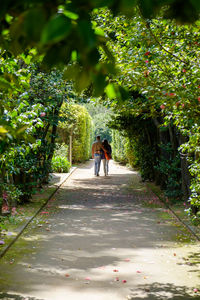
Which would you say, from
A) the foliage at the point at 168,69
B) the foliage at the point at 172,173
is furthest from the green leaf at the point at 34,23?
the foliage at the point at 172,173

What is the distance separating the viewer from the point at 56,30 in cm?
113

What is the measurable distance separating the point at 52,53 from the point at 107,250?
549cm

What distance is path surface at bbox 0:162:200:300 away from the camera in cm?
470

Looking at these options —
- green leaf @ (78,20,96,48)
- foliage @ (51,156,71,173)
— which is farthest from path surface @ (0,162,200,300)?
foliage @ (51,156,71,173)

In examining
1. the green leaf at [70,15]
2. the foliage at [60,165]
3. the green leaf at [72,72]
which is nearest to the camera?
the green leaf at [70,15]

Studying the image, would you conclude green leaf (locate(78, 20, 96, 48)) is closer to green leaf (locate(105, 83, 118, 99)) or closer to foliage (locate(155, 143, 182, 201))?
green leaf (locate(105, 83, 118, 99))

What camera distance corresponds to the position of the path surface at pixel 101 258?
4.70m

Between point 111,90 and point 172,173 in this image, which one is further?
point 172,173

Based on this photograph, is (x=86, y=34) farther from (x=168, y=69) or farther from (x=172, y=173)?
(x=172, y=173)

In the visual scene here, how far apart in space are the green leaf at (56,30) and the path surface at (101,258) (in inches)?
150

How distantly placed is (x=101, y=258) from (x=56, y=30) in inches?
208

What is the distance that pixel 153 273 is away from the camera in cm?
535

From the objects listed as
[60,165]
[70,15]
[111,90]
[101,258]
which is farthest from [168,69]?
[60,165]

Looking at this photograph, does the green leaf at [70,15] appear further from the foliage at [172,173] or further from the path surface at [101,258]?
the foliage at [172,173]
